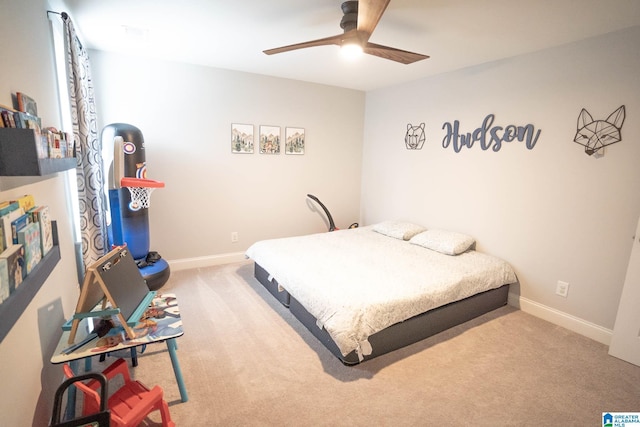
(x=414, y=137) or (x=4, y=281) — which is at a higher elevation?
(x=414, y=137)

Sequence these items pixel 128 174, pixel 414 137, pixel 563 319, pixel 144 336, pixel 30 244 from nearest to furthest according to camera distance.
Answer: pixel 30 244
pixel 144 336
pixel 563 319
pixel 128 174
pixel 414 137

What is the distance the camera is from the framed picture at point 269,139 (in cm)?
397

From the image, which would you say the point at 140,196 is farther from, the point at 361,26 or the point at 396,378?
the point at 396,378

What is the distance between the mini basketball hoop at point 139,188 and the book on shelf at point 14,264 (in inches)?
68.5

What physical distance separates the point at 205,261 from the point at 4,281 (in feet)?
9.71

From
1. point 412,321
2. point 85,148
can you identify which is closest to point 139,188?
point 85,148

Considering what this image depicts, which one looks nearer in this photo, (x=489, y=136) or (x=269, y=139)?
(x=489, y=136)

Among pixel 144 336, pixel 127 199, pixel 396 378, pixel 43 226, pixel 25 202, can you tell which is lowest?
pixel 396 378

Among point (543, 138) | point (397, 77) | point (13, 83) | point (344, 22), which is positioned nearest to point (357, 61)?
point (397, 77)

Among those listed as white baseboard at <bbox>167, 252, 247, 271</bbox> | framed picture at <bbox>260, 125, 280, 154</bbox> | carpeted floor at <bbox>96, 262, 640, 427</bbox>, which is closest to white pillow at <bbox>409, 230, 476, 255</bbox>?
carpeted floor at <bbox>96, 262, 640, 427</bbox>

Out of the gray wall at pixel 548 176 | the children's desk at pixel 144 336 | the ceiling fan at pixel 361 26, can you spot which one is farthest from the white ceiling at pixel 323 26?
the children's desk at pixel 144 336

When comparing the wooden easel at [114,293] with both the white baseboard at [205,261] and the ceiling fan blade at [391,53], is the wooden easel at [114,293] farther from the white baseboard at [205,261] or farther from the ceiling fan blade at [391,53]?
the ceiling fan blade at [391,53]

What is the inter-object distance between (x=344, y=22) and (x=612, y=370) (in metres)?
3.01

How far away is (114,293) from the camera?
1569 millimetres
